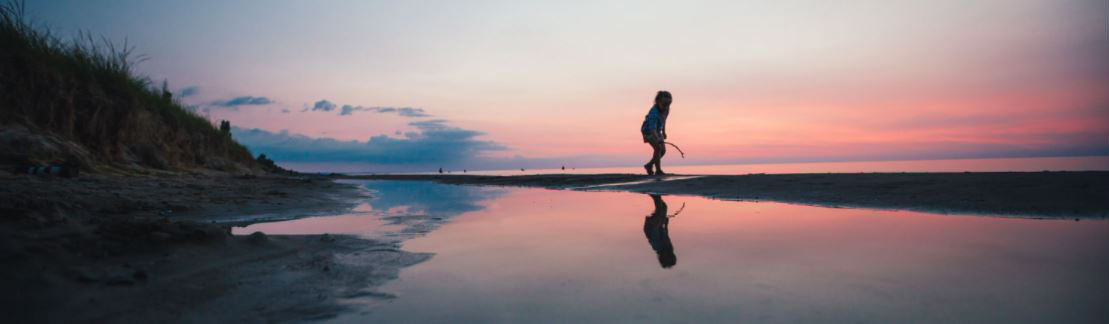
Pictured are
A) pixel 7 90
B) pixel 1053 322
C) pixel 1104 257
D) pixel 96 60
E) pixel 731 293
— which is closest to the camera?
pixel 1053 322

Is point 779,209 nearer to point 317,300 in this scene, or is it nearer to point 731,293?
point 731,293

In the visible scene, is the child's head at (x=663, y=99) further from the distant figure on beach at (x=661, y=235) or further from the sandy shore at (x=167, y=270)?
the sandy shore at (x=167, y=270)

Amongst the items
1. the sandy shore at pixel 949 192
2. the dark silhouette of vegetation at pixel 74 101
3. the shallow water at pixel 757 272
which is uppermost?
the dark silhouette of vegetation at pixel 74 101

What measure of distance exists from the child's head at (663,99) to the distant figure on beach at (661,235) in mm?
9611

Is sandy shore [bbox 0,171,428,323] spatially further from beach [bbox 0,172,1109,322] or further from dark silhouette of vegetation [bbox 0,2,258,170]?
dark silhouette of vegetation [bbox 0,2,258,170]

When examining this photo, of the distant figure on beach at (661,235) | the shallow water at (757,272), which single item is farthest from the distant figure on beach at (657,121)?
the shallow water at (757,272)

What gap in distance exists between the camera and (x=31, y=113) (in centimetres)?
1022

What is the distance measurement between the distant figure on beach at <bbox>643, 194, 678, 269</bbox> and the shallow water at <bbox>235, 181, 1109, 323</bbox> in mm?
18

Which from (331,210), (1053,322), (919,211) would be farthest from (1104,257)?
(331,210)

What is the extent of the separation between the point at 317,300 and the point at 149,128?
1681 centimetres

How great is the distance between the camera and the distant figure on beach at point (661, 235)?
3.22 m

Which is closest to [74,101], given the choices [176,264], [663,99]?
[176,264]

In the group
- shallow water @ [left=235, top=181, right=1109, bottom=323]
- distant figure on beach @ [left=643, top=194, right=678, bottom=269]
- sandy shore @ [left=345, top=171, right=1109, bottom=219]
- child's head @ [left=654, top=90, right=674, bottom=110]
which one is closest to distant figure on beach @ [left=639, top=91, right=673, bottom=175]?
child's head @ [left=654, top=90, right=674, bottom=110]

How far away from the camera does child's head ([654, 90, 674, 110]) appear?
1564 cm
